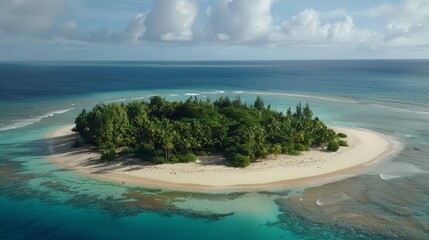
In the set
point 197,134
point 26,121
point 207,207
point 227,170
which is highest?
point 26,121

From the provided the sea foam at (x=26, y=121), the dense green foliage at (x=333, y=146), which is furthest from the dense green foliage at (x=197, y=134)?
the sea foam at (x=26, y=121)

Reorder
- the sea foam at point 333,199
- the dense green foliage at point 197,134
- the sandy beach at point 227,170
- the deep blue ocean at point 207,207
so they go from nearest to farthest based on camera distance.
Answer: the deep blue ocean at point 207,207
the sea foam at point 333,199
the sandy beach at point 227,170
the dense green foliage at point 197,134

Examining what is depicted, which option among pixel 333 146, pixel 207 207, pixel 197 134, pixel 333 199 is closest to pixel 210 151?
pixel 197 134

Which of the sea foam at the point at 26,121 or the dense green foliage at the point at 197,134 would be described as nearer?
the dense green foliage at the point at 197,134

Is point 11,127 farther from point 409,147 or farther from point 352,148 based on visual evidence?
point 409,147

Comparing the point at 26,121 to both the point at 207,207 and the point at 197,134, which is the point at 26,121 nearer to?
the point at 197,134

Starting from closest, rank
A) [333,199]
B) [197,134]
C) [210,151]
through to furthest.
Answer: [333,199], [197,134], [210,151]

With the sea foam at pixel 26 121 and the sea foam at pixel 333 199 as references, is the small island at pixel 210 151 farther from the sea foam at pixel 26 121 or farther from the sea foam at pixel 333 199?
the sea foam at pixel 26 121
